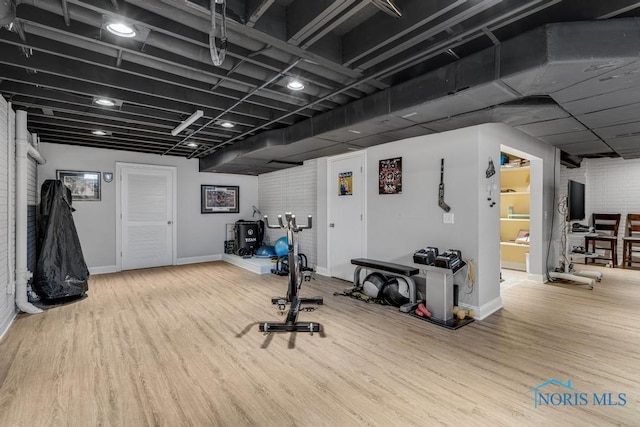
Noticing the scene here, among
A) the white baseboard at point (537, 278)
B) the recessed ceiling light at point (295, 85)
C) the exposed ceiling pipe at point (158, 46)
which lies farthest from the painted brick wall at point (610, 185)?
the exposed ceiling pipe at point (158, 46)

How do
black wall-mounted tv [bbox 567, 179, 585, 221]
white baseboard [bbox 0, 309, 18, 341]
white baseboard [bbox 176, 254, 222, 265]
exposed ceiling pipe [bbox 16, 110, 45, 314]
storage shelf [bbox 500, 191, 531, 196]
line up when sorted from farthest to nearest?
white baseboard [bbox 176, 254, 222, 265] → storage shelf [bbox 500, 191, 531, 196] → black wall-mounted tv [bbox 567, 179, 585, 221] → exposed ceiling pipe [bbox 16, 110, 45, 314] → white baseboard [bbox 0, 309, 18, 341]

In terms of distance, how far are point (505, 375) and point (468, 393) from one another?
49 centimetres

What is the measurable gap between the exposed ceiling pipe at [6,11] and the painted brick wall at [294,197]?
201 inches

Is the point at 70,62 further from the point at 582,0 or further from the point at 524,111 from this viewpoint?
the point at 524,111

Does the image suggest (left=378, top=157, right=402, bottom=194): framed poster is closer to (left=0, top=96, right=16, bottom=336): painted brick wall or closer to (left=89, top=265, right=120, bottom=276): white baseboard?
(left=0, top=96, right=16, bottom=336): painted brick wall

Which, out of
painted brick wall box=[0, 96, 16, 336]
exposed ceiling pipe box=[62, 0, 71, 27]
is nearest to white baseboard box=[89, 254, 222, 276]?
painted brick wall box=[0, 96, 16, 336]

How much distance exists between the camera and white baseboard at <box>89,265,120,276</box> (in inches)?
256

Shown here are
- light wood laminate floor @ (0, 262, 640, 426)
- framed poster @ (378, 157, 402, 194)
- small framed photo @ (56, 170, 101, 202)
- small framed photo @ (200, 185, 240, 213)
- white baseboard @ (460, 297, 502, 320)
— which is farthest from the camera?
small framed photo @ (200, 185, 240, 213)

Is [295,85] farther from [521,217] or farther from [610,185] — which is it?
[610,185]

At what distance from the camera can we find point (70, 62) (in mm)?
3012

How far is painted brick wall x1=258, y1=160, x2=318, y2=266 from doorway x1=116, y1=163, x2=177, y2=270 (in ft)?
7.64

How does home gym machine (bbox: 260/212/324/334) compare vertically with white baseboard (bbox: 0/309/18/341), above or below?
above

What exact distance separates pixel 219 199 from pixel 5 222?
4.82 metres

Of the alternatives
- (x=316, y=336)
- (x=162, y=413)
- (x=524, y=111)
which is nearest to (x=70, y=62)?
(x=162, y=413)
